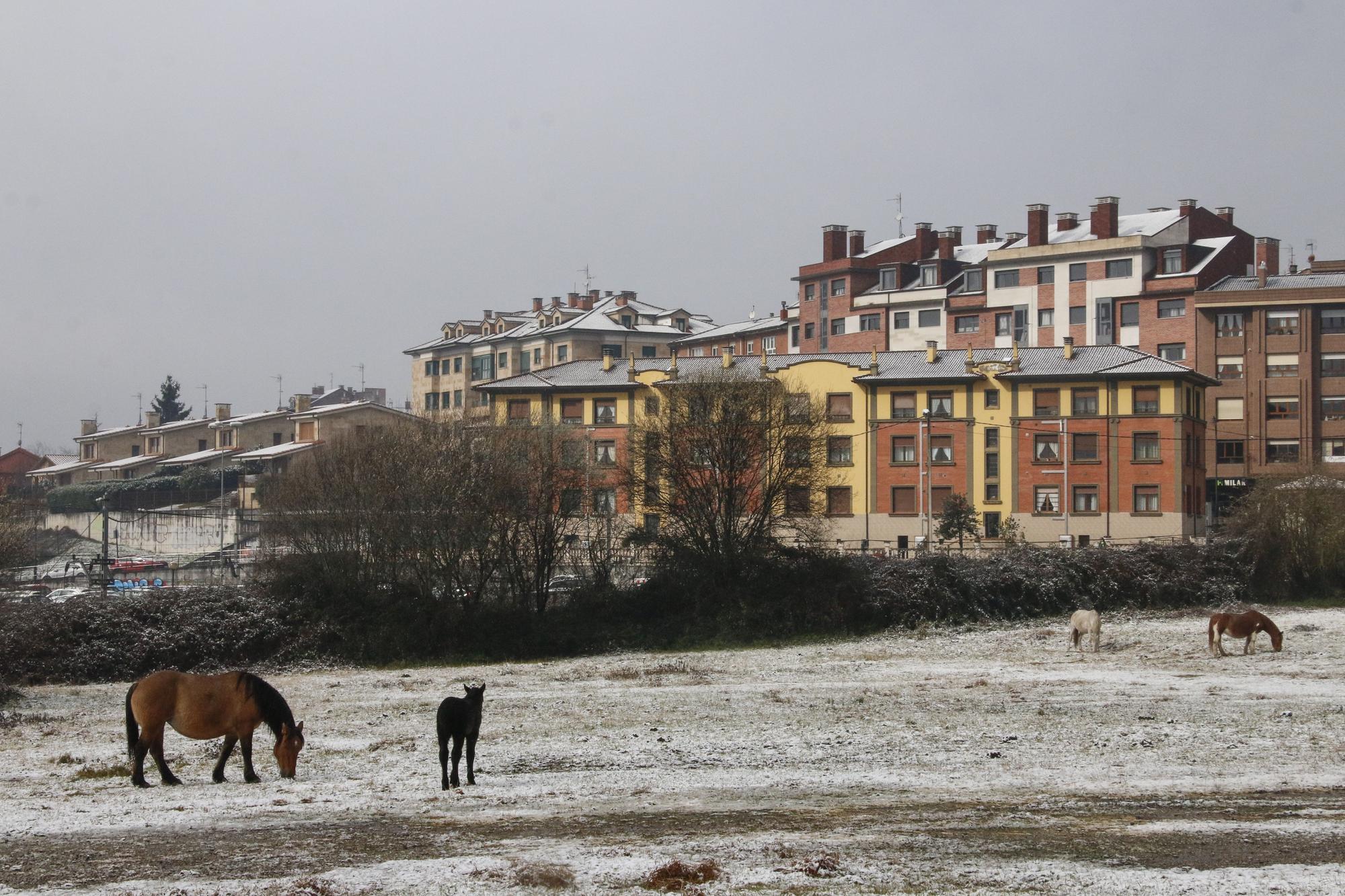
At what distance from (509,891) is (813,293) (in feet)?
378

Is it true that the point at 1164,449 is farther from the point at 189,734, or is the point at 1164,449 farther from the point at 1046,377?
the point at 189,734

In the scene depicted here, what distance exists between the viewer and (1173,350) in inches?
4198

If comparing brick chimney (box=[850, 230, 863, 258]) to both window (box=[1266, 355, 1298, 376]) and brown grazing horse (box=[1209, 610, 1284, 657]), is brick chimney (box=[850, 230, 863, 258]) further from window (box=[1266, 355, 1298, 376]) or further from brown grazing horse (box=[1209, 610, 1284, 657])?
brown grazing horse (box=[1209, 610, 1284, 657])

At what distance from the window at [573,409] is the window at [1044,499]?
94.6ft

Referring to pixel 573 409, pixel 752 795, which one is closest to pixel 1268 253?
pixel 573 409

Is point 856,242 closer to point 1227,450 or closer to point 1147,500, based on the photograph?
point 1227,450

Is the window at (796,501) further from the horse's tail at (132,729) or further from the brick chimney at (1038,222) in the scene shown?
the brick chimney at (1038,222)

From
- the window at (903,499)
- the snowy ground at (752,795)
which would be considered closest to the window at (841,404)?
the window at (903,499)

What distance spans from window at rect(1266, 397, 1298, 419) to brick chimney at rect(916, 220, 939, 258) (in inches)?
1310

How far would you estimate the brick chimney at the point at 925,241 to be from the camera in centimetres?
12494

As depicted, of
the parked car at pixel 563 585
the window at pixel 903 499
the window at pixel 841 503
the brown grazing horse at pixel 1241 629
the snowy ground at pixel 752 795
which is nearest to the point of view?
the snowy ground at pixel 752 795

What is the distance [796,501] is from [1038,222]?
2620 inches

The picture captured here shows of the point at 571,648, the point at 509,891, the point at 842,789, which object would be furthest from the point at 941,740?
the point at 571,648

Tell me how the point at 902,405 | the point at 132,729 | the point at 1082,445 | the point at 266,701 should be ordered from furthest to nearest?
1. the point at 902,405
2. the point at 1082,445
3. the point at 266,701
4. the point at 132,729
